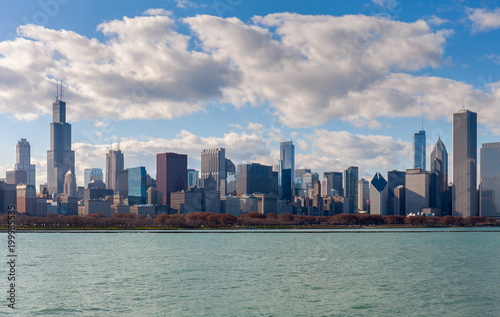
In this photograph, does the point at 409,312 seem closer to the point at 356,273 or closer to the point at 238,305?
the point at 238,305

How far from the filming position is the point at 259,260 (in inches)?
3573

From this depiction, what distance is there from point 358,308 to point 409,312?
426 centimetres

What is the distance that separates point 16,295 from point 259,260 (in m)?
46.3

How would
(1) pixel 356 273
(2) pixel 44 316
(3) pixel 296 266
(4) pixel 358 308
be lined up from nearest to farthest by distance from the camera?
1. (2) pixel 44 316
2. (4) pixel 358 308
3. (1) pixel 356 273
4. (3) pixel 296 266

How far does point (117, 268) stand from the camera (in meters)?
76.2

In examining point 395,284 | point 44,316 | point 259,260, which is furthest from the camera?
point 259,260

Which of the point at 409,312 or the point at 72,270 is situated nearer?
the point at 409,312

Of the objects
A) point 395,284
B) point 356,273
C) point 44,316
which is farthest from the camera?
point 356,273

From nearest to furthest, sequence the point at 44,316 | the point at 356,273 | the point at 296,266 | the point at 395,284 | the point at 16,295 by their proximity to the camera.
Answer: the point at 44,316 → the point at 16,295 → the point at 395,284 → the point at 356,273 → the point at 296,266

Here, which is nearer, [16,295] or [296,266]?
[16,295]

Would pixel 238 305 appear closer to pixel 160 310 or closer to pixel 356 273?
pixel 160 310

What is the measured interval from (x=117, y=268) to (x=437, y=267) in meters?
47.8

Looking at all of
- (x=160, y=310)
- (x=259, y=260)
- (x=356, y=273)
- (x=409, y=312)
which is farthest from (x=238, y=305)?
(x=259, y=260)

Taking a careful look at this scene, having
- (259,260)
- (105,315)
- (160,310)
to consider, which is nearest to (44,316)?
(105,315)
